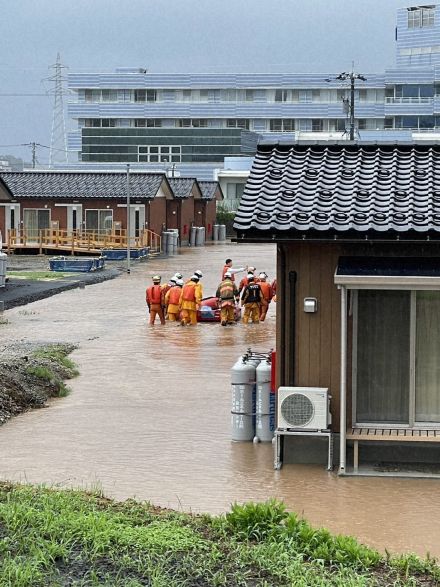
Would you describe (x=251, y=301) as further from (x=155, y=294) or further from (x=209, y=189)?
(x=209, y=189)

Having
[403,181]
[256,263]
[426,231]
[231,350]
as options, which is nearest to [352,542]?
[426,231]

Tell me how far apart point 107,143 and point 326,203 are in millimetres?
123579

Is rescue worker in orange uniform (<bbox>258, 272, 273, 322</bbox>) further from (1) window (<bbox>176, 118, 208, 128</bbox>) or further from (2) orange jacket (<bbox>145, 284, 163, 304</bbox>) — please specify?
(1) window (<bbox>176, 118, 208, 128</bbox>)

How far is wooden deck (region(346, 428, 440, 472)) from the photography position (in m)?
14.1

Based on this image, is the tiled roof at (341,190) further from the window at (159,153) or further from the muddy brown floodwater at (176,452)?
the window at (159,153)

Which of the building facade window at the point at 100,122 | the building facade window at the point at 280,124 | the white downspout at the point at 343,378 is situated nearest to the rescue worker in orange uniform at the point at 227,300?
the white downspout at the point at 343,378

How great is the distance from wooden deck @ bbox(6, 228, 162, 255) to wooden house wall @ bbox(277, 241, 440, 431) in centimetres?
4845

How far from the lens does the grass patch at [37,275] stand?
46178 millimetres

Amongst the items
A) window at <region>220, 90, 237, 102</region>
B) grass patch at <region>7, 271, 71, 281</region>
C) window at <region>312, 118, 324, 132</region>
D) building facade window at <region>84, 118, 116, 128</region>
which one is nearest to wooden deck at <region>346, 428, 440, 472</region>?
grass patch at <region>7, 271, 71, 281</region>

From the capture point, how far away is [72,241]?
63.0 m

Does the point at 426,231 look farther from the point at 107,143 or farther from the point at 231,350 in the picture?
the point at 107,143

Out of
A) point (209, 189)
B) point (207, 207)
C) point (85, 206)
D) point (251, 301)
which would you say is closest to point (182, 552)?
point (251, 301)

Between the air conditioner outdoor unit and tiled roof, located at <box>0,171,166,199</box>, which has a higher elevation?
tiled roof, located at <box>0,171,166,199</box>

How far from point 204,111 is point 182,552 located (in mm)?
127271
